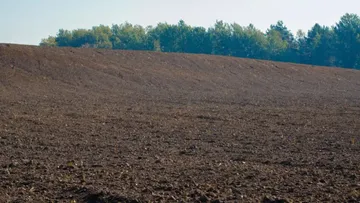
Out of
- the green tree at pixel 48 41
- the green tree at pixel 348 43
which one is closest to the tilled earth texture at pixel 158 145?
the green tree at pixel 348 43

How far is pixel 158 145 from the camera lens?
1831 cm

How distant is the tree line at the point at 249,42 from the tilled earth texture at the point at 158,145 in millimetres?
64632

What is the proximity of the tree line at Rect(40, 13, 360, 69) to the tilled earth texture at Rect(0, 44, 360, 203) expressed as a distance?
64.6m

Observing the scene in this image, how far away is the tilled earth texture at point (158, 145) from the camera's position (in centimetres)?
1132

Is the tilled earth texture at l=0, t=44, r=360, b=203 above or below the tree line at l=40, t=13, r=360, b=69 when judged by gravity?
below

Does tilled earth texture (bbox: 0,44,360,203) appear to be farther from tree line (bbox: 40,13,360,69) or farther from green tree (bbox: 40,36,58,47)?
green tree (bbox: 40,36,58,47)

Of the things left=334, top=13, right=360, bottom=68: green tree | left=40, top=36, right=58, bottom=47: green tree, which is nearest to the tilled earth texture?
left=334, top=13, right=360, bottom=68: green tree

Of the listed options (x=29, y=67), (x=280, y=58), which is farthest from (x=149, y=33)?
(x=29, y=67)

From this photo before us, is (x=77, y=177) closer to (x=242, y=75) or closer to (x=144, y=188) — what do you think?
(x=144, y=188)

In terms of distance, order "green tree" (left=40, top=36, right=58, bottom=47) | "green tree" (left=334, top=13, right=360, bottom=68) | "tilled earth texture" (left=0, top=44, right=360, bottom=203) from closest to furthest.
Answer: "tilled earth texture" (left=0, top=44, right=360, bottom=203), "green tree" (left=334, top=13, right=360, bottom=68), "green tree" (left=40, top=36, right=58, bottom=47)

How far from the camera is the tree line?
10775cm

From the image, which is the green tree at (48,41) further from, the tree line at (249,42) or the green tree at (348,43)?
the green tree at (348,43)

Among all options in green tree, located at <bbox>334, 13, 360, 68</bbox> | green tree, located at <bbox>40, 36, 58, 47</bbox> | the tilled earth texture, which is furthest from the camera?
green tree, located at <bbox>40, 36, 58, 47</bbox>

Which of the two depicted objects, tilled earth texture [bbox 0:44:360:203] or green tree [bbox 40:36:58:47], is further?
green tree [bbox 40:36:58:47]
